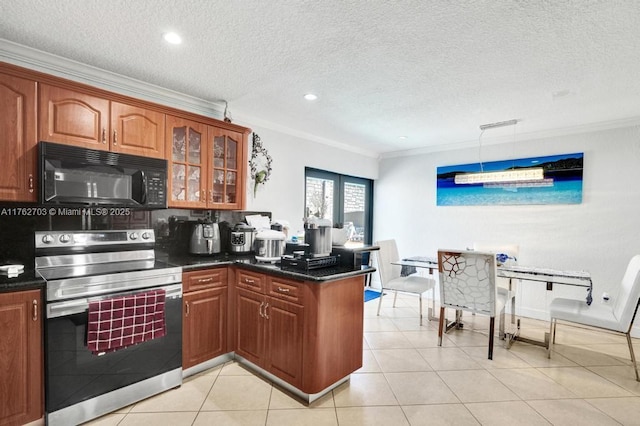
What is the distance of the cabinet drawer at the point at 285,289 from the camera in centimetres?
216

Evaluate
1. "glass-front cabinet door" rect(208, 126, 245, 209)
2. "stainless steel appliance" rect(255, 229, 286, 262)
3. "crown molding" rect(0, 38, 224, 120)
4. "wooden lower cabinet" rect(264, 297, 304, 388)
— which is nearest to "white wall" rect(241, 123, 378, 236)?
"glass-front cabinet door" rect(208, 126, 245, 209)

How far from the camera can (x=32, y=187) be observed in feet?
6.71

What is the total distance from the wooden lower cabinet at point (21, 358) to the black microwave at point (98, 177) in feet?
2.15

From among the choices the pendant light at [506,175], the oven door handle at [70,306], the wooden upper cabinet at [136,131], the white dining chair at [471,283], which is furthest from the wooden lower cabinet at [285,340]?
the pendant light at [506,175]

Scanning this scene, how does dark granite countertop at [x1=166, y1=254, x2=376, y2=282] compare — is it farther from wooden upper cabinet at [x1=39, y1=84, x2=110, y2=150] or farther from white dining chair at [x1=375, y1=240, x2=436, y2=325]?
white dining chair at [x1=375, y1=240, x2=436, y2=325]

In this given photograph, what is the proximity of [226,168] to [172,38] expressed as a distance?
4.28 feet

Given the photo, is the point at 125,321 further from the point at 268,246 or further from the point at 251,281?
the point at 268,246

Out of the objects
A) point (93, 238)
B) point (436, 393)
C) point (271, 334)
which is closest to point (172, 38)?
point (93, 238)

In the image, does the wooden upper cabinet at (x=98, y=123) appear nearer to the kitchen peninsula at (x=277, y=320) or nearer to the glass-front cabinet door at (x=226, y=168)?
the glass-front cabinet door at (x=226, y=168)

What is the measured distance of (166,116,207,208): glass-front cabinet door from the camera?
272 centimetres

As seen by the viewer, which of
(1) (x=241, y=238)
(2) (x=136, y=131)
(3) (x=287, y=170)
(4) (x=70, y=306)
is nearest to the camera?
(4) (x=70, y=306)

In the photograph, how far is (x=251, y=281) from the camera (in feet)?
8.28

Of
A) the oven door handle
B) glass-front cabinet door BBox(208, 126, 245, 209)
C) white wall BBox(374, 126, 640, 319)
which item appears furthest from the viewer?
white wall BBox(374, 126, 640, 319)

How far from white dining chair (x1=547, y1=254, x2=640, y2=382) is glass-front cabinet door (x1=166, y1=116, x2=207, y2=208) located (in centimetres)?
351
